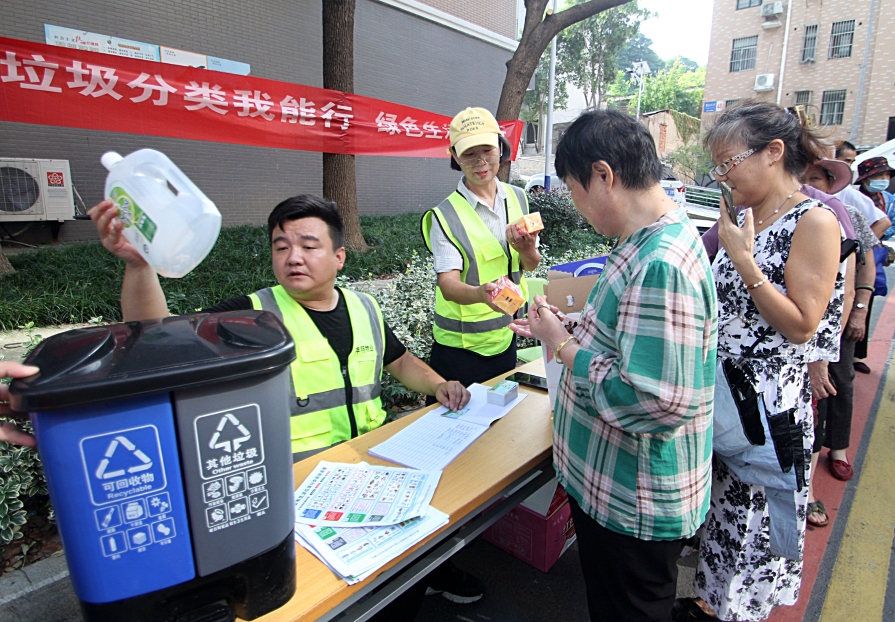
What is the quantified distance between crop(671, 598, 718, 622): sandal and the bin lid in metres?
2.10

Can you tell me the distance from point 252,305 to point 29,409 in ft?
3.64

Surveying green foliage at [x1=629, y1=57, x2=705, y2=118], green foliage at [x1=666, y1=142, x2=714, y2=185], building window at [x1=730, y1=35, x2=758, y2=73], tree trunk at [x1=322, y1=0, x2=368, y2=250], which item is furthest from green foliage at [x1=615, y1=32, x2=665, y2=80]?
tree trunk at [x1=322, y1=0, x2=368, y2=250]

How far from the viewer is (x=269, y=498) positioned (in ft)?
2.87

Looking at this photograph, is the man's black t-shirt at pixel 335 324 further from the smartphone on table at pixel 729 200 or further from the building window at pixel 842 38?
the building window at pixel 842 38

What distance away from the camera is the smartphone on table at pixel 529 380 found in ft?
7.91

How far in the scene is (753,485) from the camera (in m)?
1.88

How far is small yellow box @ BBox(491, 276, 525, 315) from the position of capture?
1956 millimetres

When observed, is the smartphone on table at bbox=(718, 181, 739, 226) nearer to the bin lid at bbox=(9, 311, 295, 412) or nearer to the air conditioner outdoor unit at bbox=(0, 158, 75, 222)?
the bin lid at bbox=(9, 311, 295, 412)

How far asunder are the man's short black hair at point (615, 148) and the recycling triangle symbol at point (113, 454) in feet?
3.78

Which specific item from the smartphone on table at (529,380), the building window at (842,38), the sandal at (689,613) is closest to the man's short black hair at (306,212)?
the smartphone on table at (529,380)

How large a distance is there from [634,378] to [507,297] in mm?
801

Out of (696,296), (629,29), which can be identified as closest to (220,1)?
(696,296)

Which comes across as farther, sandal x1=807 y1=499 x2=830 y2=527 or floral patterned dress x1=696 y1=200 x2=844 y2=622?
sandal x1=807 y1=499 x2=830 y2=527

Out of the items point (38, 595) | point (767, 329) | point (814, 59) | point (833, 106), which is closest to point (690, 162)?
point (833, 106)
